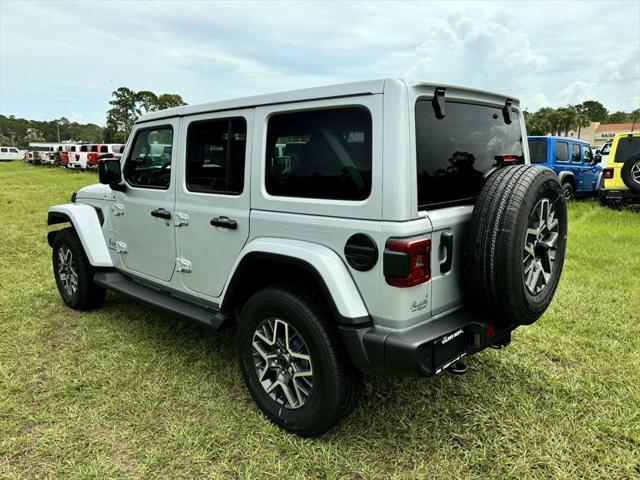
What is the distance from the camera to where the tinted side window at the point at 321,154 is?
2.40 metres

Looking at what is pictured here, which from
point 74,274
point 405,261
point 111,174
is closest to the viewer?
point 405,261

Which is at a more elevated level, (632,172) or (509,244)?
(632,172)

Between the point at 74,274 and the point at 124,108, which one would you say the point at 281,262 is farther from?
the point at 124,108

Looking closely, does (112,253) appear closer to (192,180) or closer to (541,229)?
(192,180)

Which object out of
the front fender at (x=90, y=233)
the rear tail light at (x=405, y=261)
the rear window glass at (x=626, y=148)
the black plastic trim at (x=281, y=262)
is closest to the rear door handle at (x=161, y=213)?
the black plastic trim at (x=281, y=262)

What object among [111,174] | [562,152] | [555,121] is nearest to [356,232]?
[111,174]

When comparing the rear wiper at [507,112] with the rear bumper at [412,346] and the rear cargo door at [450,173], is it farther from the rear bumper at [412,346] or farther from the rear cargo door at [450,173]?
the rear bumper at [412,346]

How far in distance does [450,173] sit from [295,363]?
1376mm

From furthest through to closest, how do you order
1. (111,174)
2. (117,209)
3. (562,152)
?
(562,152) → (117,209) → (111,174)

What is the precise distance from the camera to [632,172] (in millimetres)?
9344

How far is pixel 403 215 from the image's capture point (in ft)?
7.36

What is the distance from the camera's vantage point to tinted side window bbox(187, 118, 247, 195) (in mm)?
3008

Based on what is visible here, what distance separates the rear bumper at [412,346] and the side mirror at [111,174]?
258 centimetres

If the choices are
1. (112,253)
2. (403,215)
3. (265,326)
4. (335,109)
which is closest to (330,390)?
(265,326)
